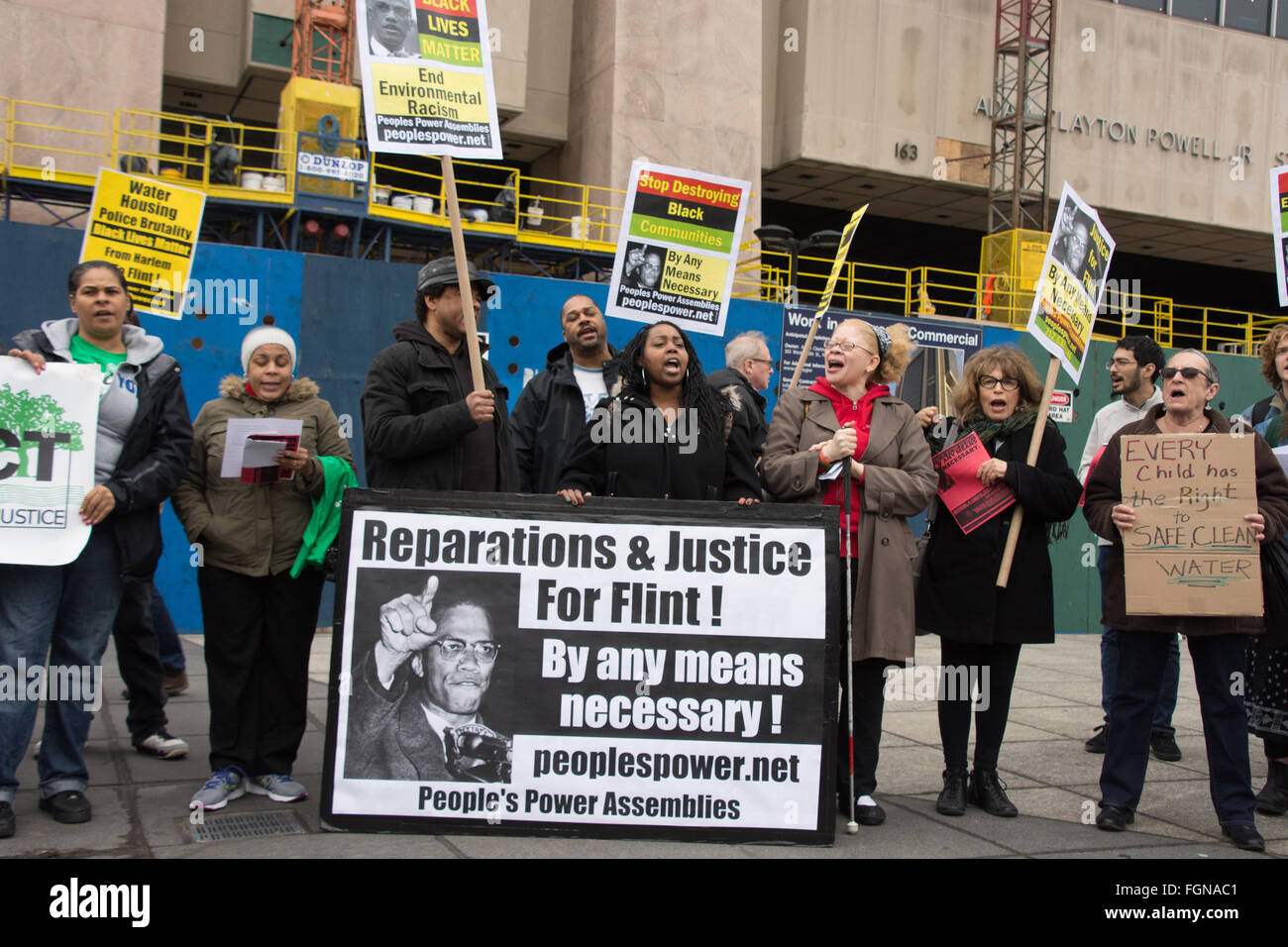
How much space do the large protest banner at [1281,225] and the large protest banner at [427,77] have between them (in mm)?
4379

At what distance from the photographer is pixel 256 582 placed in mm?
4715

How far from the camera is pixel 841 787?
15.4ft

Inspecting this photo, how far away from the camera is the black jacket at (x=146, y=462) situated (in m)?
4.51

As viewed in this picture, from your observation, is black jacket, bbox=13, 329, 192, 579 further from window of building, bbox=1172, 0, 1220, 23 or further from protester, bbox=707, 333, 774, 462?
window of building, bbox=1172, 0, 1220, 23

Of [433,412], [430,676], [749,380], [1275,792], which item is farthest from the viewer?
[749,380]

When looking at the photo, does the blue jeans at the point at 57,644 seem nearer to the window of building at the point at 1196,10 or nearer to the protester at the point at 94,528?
the protester at the point at 94,528

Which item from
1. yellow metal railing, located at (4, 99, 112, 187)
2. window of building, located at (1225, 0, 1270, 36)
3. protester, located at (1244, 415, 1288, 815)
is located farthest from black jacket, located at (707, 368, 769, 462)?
window of building, located at (1225, 0, 1270, 36)

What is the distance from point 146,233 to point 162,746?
3.31m

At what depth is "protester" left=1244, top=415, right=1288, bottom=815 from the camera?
5.27m

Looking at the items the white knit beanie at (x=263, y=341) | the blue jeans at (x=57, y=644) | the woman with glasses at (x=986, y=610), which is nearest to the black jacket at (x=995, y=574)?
the woman with glasses at (x=986, y=610)

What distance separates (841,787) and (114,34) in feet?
58.0

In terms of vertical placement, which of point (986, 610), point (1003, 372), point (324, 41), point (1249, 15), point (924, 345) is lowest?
point (986, 610)

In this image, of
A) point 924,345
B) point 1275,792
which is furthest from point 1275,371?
point 924,345

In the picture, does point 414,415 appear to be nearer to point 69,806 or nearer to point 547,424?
point 547,424
